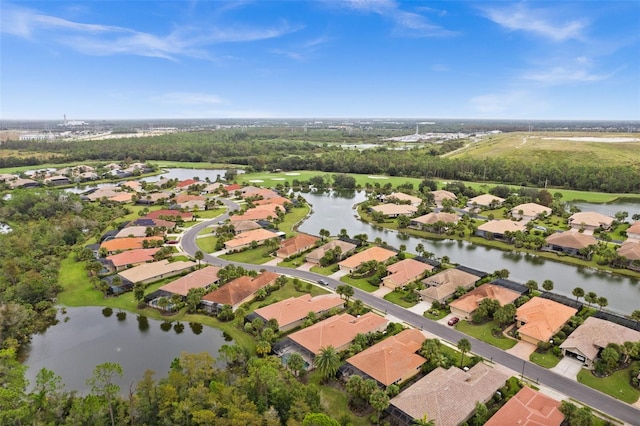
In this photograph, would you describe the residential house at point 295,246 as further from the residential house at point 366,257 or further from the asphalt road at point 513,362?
the residential house at point 366,257

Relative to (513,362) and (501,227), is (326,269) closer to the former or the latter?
(513,362)

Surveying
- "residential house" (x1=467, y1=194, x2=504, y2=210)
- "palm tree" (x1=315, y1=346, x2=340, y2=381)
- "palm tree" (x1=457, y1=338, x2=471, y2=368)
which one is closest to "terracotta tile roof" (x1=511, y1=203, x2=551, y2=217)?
"residential house" (x1=467, y1=194, x2=504, y2=210)

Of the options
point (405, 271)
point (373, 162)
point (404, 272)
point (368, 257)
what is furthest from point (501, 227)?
point (373, 162)

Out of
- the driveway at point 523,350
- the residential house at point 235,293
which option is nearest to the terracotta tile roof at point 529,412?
the driveway at point 523,350

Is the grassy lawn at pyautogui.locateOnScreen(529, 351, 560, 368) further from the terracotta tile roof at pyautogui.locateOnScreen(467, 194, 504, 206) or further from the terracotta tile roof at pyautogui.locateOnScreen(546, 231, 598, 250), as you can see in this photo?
the terracotta tile roof at pyautogui.locateOnScreen(467, 194, 504, 206)

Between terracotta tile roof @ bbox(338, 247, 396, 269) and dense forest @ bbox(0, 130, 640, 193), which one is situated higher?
dense forest @ bbox(0, 130, 640, 193)

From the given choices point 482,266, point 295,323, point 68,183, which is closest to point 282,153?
point 68,183
